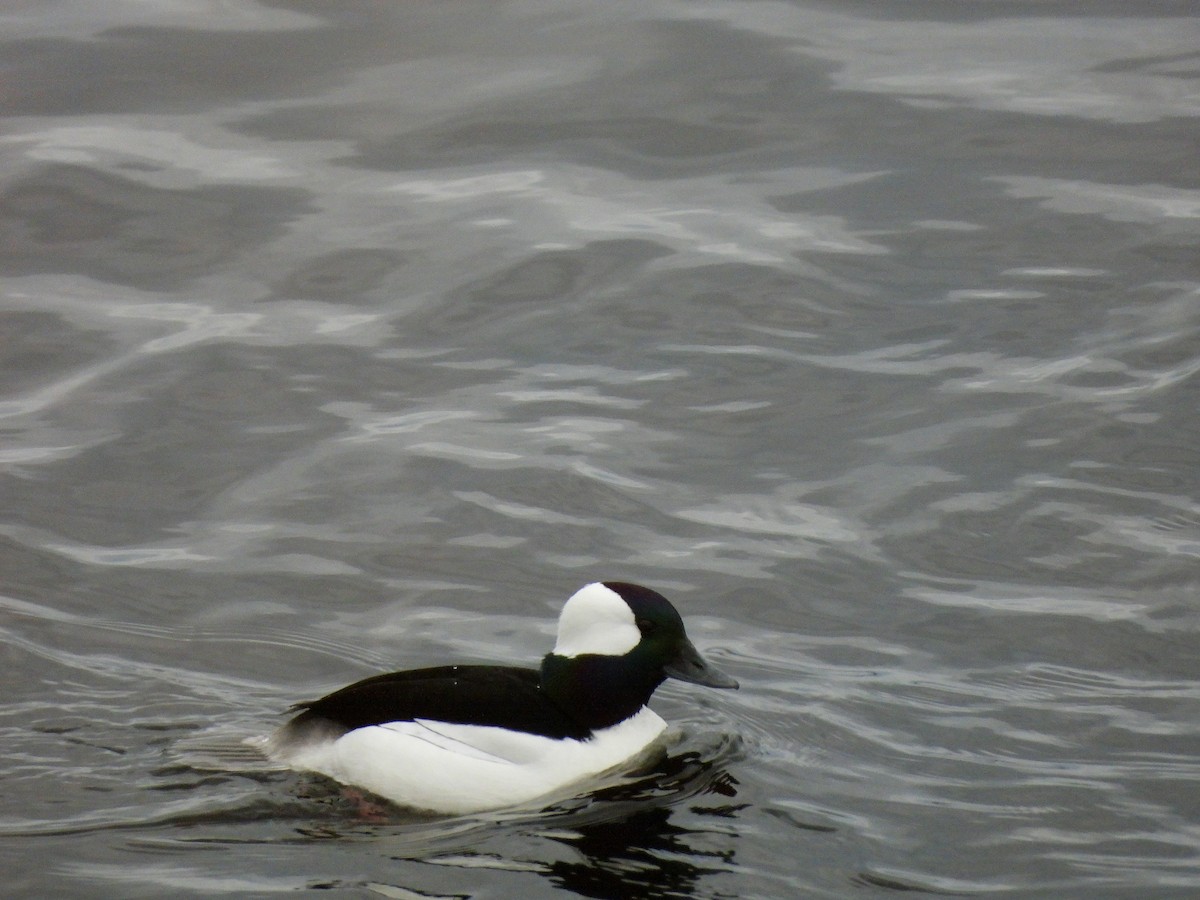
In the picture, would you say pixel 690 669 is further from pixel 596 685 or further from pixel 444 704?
pixel 444 704

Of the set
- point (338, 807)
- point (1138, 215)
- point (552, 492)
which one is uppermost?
point (1138, 215)

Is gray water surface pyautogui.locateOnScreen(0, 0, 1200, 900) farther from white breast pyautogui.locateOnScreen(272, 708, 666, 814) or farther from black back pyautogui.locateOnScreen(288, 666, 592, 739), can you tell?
black back pyautogui.locateOnScreen(288, 666, 592, 739)

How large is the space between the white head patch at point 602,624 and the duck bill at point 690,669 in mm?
169

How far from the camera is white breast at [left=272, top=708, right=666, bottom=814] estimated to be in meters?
6.09

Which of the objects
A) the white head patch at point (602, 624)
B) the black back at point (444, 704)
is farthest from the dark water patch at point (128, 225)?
the white head patch at point (602, 624)

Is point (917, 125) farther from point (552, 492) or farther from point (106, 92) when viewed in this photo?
point (106, 92)

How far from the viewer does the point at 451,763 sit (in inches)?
241

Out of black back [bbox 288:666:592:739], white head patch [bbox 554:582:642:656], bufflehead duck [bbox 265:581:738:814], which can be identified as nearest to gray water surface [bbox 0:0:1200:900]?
bufflehead duck [bbox 265:581:738:814]

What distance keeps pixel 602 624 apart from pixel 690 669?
0.39 meters

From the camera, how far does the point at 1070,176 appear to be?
1222 centimetres

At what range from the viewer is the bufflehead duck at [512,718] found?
612 centimetres

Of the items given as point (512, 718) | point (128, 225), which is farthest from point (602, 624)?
point (128, 225)

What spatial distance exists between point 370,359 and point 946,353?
355 centimetres

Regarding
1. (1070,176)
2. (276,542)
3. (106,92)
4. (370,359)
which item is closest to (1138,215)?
(1070,176)
